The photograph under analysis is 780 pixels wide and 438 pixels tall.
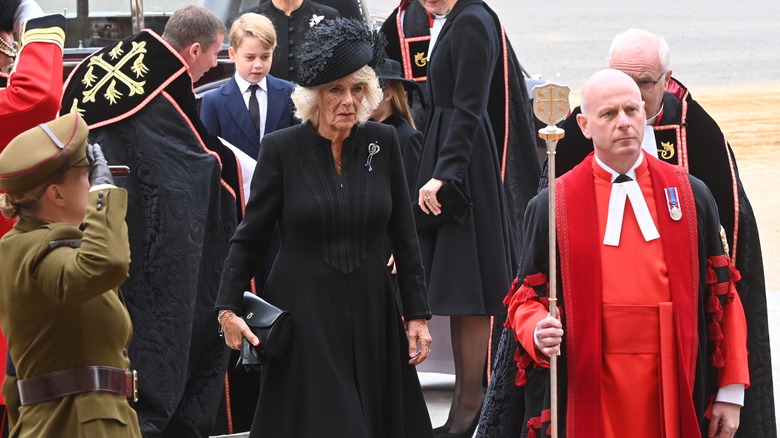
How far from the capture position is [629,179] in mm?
4223

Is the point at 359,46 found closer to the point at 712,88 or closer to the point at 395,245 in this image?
the point at 395,245

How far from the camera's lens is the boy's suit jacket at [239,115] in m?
6.57

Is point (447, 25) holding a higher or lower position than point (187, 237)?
higher

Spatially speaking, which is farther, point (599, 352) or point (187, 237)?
point (187, 237)

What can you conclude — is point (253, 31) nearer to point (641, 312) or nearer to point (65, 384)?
point (641, 312)

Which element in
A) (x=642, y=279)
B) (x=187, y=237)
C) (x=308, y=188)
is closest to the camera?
(x=642, y=279)

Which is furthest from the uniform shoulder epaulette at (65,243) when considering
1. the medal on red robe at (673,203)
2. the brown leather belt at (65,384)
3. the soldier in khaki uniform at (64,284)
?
the medal on red robe at (673,203)

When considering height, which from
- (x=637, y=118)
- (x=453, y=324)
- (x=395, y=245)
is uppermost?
(x=637, y=118)

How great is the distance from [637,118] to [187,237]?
6.61 ft

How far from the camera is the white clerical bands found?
13.6 feet

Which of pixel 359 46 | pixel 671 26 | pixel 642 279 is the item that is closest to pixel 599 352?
pixel 642 279

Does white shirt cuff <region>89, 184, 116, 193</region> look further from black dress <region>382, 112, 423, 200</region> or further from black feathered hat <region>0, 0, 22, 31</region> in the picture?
black dress <region>382, 112, 423, 200</region>

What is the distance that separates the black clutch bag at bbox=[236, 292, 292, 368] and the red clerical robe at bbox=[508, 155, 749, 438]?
710mm

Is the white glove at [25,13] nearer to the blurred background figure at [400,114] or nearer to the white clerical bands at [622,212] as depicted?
the blurred background figure at [400,114]
